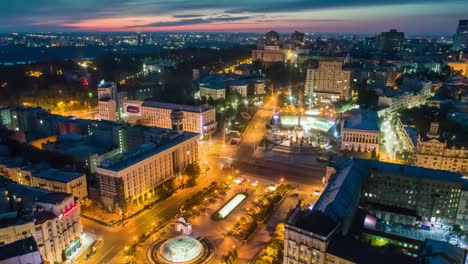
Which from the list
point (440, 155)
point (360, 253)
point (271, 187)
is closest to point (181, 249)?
point (360, 253)

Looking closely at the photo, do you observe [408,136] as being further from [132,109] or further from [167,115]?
[132,109]

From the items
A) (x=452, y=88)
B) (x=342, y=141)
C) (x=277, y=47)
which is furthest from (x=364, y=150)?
(x=277, y=47)

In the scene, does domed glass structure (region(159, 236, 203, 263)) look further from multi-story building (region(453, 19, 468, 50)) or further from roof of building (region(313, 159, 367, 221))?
multi-story building (region(453, 19, 468, 50))

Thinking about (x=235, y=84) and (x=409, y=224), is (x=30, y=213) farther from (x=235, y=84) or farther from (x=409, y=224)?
(x=235, y=84)

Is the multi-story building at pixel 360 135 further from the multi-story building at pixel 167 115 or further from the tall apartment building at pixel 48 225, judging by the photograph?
the tall apartment building at pixel 48 225

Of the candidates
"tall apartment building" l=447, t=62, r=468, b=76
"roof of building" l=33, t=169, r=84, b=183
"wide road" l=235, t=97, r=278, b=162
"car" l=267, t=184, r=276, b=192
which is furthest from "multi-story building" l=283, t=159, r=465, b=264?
"tall apartment building" l=447, t=62, r=468, b=76
